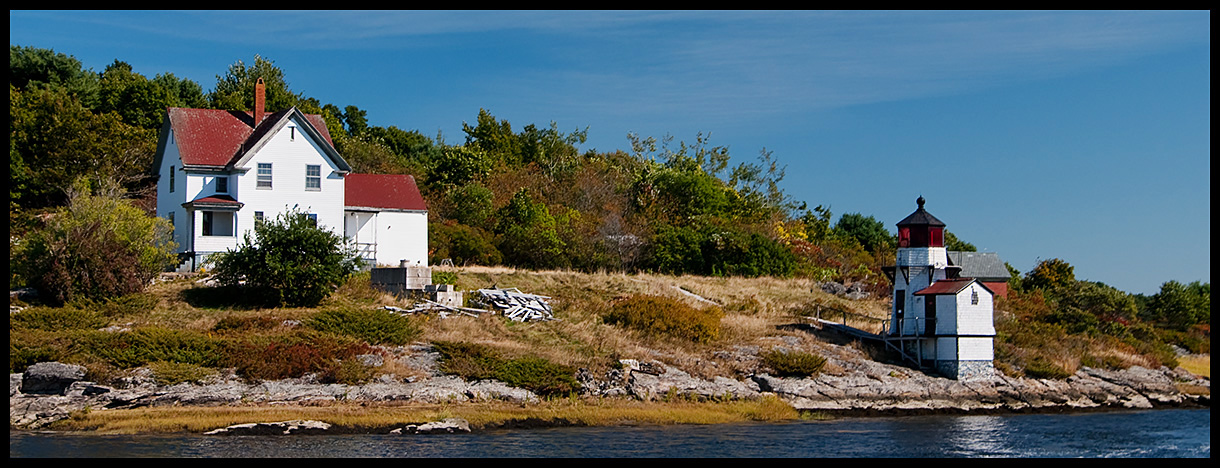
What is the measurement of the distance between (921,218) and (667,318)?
34.2ft

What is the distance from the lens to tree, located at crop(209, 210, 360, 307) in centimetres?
4359

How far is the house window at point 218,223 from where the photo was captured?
5144 cm

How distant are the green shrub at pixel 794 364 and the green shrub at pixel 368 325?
500 inches

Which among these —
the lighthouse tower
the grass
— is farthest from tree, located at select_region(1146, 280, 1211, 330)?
the grass

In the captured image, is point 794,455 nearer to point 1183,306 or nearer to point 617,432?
point 617,432

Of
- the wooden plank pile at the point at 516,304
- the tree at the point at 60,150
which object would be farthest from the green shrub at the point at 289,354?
the tree at the point at 60,150

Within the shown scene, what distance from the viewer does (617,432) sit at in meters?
32.2

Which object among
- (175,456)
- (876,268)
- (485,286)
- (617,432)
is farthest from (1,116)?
(876,268)

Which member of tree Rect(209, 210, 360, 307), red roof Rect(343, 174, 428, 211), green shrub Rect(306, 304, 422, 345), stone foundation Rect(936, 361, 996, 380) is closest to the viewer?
green shrub Rect(306, 304, 422, 345)

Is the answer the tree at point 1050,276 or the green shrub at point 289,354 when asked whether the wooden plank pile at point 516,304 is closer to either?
the green shrub at point 289,354

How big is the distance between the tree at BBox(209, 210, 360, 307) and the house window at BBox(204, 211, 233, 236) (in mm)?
7096

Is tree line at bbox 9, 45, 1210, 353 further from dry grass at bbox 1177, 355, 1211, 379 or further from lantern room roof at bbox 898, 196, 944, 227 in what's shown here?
lantern room roof at bbox 898, 196, 944, 227

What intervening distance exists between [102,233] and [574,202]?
38.7 meters

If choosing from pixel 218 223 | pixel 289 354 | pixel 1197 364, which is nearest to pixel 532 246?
pixel 218 223
